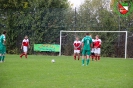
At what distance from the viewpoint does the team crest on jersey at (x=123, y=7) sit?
32328 millimetres

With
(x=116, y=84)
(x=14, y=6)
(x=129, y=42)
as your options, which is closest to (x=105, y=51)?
(x=129, y=42)

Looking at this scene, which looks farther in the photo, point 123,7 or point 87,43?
point 123,7

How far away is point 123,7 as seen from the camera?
3350 centimetres

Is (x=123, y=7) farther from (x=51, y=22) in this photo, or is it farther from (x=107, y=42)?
(x=51, y=22)

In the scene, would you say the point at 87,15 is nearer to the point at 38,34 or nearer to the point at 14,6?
the point at 38,34

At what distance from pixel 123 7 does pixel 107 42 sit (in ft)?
14.3

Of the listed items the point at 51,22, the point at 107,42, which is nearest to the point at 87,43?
the point at 107,42

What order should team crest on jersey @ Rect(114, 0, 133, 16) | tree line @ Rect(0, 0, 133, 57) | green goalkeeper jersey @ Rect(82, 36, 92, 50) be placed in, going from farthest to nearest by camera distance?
tree line @ Rect(0, 0, 133, 57), team crest on jersey @ Rect(114, 0, 133, 16), green goalkeeper jersey @ Rect(82, 36, 92, 50)

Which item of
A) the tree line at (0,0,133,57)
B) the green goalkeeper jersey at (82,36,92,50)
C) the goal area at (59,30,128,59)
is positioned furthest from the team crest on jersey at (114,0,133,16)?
the green goalkeeper jersey at (82,36,92,50)

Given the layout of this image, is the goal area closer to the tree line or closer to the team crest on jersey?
the tree line

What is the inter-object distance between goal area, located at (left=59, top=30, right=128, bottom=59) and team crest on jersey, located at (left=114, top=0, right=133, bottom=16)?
2.00 meters

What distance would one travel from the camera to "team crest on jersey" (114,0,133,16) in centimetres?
3233

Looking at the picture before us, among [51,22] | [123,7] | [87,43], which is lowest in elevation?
[87,43]

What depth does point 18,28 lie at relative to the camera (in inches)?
1555
